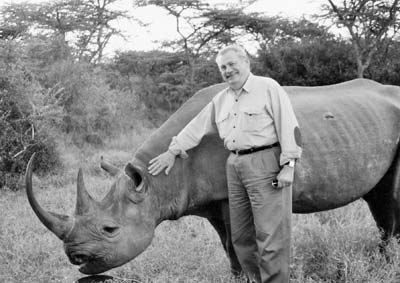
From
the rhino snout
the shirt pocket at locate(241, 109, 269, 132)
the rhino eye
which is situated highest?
the shirt pocket at locate(241, 109, 269, 132)

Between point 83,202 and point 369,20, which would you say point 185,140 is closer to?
point 83,202

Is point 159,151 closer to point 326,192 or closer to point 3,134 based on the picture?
point 326,192

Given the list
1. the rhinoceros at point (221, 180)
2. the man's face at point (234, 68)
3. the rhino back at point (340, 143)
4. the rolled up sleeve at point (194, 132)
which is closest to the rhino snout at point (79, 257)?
the rhinoceros at point (221, 180)

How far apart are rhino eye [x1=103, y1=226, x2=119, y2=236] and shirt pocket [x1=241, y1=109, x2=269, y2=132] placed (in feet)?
3.63

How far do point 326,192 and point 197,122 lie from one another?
3.99ft

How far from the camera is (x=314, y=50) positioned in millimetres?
19188

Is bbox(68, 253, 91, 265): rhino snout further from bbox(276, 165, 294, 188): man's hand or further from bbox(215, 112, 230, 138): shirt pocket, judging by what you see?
bbox(276, 165, 294, 188): man's hand

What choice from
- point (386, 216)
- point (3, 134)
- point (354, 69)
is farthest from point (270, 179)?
point (354, 69)

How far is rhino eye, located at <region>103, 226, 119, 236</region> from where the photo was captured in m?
3.51

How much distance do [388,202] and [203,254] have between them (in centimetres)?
180

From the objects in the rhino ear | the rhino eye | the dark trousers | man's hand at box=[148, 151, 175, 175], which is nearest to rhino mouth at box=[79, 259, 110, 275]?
the rhino eye

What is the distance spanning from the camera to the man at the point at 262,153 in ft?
11.4

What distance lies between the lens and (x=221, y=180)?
396 centimetres

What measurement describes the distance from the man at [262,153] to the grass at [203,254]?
78cm
